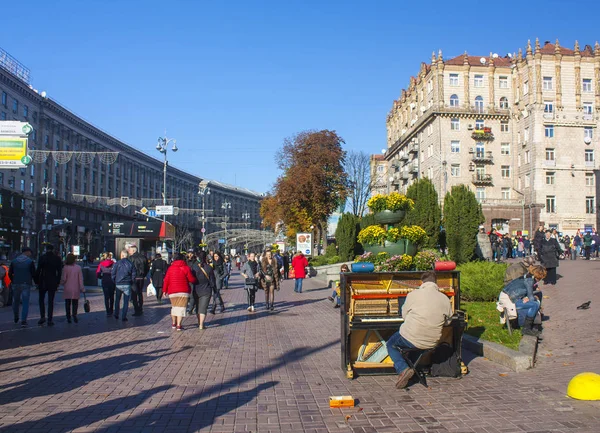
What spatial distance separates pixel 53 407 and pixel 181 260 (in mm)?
6560

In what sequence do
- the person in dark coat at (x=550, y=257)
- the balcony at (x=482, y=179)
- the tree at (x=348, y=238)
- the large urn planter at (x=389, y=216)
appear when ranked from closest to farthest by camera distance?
the person in dark coat at (x=550, y=257)
the large urn planter at (x=389, y=216)
the tree at (x=348, y=238)
the balcony at (x=482, y=179)

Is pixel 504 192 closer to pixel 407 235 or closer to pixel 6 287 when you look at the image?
pixel 407 235

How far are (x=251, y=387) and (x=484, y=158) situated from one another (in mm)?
61041

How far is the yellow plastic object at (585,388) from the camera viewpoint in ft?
20.6

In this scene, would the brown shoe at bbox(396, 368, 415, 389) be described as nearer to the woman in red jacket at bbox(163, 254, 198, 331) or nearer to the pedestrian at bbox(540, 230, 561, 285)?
the woman in red jacket at bbox(163, 254, 198, 331)

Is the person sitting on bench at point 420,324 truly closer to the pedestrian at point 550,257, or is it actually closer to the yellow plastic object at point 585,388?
the yellow plastic object at point 585,388

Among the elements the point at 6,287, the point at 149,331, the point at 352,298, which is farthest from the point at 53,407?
the point at 6,287

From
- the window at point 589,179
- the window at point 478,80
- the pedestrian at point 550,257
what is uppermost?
the window at point 478,80

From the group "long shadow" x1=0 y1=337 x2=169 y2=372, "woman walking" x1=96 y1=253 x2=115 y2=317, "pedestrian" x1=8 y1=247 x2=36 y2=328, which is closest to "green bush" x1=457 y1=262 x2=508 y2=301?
"long shadow" x1=0 y1=337 x2=169 y2=372

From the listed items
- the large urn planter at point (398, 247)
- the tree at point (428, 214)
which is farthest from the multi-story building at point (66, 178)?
the large urn planter at point (398, 247)

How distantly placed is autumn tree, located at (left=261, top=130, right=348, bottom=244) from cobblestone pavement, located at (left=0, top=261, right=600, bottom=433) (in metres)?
37.9

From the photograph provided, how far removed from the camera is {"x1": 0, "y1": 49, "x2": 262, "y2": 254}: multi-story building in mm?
57969

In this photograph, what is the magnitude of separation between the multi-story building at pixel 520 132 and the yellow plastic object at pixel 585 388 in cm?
5760

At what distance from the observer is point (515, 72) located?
6525 cm
